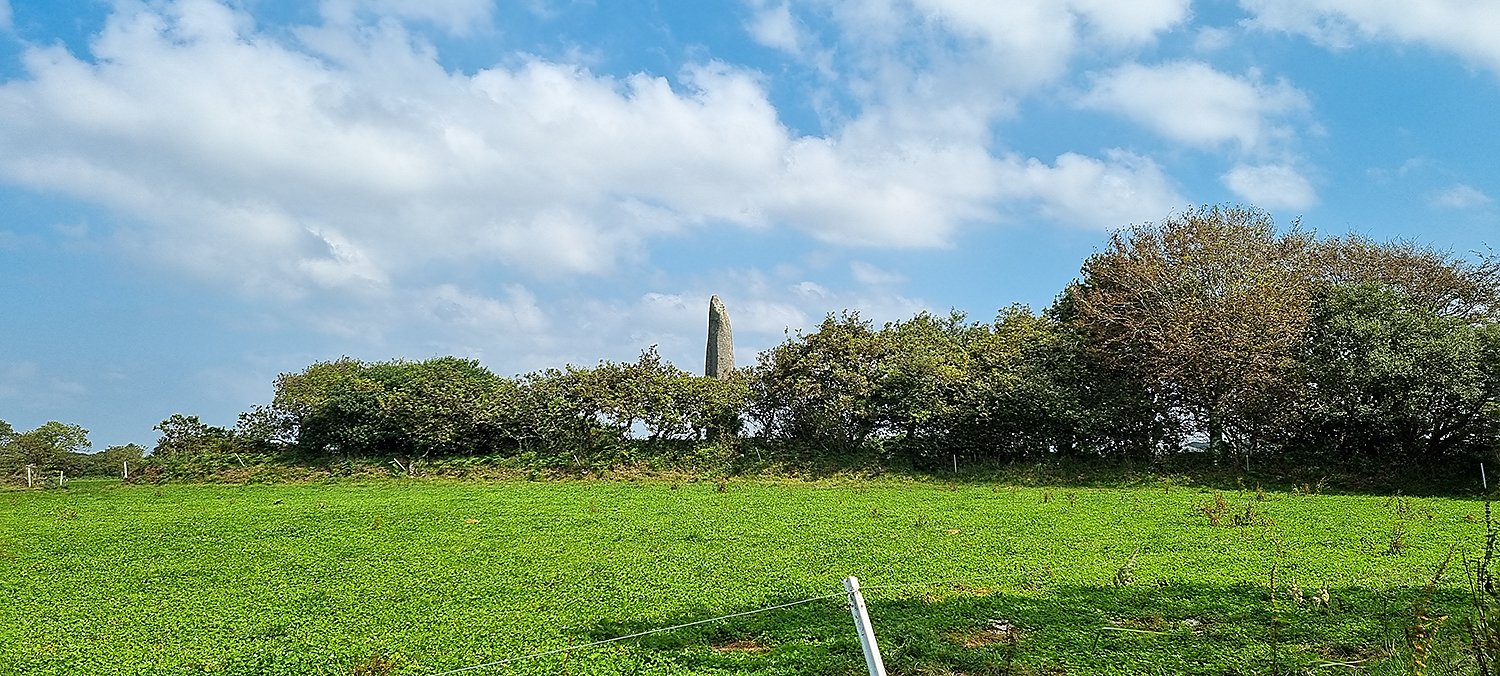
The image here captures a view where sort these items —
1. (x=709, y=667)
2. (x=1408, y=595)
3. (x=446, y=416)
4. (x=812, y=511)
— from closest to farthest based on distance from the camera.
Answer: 1. (x=709, y=667)
2. (x=1408, y=595)
3. (x=812, y=511)
4. (x=446, y=416)

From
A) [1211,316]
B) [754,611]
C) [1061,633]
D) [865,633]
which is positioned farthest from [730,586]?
[1211,316]

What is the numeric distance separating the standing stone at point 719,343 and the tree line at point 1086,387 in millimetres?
9059

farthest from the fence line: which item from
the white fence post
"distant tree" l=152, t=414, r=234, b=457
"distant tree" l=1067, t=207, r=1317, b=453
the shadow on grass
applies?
"distant tree" l=152, t=414, r=234, b=457

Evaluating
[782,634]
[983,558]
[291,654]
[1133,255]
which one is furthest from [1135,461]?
[291,654]

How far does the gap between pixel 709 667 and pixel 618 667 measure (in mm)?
675

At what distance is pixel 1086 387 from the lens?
85.3 ft

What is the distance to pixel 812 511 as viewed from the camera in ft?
55.7

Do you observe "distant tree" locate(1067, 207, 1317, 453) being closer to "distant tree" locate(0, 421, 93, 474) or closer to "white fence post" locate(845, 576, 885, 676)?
"white fence post" locate(845, 576, 885, 676)

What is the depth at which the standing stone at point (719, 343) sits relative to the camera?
1587 inches

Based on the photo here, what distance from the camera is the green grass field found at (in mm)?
6945

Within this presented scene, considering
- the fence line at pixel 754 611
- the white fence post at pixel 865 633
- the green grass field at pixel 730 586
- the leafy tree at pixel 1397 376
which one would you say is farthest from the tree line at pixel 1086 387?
the white fence post at pixel 865 633

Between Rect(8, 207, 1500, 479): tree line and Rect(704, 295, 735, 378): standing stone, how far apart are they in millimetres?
9059

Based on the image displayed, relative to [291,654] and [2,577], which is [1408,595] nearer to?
[291,654]

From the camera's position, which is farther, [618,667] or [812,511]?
[812,511]
